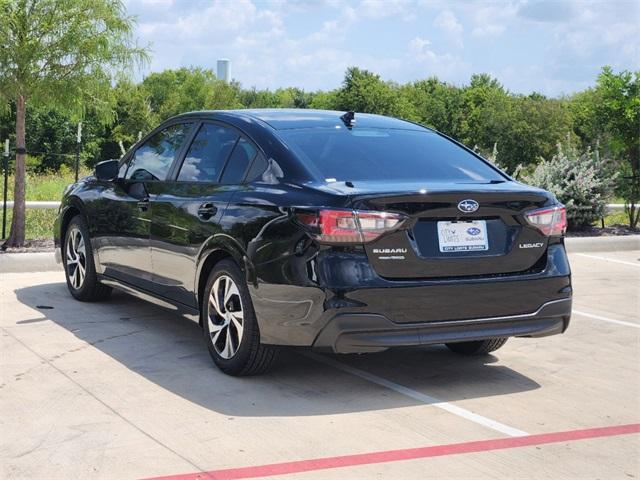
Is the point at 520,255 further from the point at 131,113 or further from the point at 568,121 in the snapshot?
the point at 568,121

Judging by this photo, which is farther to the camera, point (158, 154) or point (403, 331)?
point (158, 154)

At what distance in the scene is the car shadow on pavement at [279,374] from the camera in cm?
539

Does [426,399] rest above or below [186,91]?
below

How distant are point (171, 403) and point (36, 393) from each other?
822mm

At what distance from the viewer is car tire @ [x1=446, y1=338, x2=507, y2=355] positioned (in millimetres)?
6508

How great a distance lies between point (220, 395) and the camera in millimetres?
5473

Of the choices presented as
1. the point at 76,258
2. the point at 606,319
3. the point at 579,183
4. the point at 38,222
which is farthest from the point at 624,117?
the point at 76,258

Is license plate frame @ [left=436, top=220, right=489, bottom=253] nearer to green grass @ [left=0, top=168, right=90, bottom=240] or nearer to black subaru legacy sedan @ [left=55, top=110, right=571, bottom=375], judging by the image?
black subaru legacy sedan @ [left=55, top=110, right=571, bottom=375]

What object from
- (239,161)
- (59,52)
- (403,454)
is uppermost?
(59,52)

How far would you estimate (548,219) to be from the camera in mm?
5691

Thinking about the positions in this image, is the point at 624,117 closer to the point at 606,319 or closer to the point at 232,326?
the point at 606,319

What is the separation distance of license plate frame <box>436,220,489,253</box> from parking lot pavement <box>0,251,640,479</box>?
2.91 feet

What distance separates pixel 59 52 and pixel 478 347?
6674 mm

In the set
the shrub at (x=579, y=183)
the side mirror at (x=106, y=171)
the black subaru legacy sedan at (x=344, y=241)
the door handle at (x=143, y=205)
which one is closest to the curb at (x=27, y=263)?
the side mirror at (x=106, y=171)
